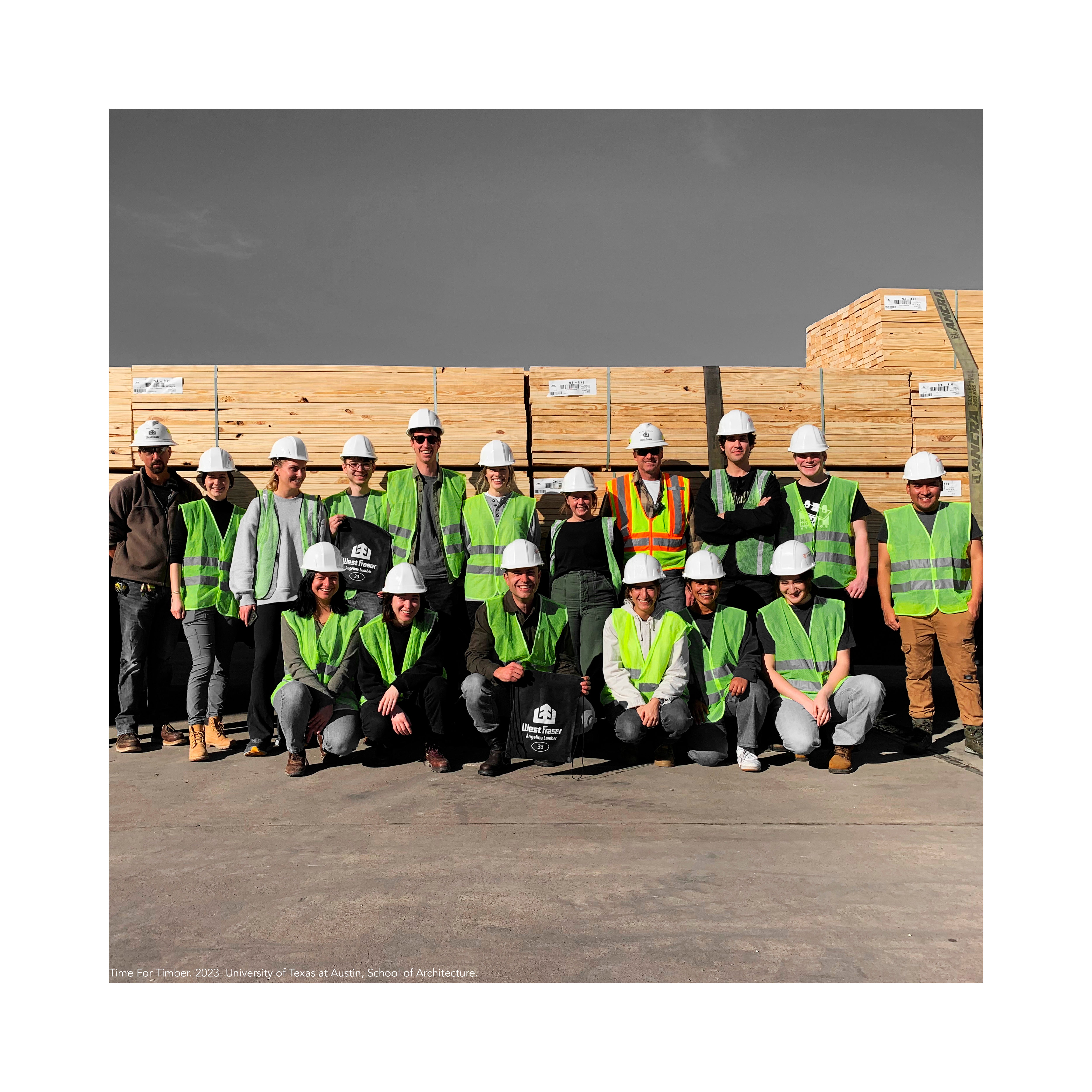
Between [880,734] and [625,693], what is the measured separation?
2411 mm

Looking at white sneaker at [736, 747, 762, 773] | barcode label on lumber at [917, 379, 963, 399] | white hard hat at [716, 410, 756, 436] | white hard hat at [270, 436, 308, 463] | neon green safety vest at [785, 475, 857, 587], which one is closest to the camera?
white sneaker at [736, 747, 762, 773]

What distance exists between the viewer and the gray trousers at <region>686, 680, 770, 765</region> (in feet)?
19.2

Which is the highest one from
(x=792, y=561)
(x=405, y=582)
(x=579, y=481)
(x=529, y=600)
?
(x=579, y=481)

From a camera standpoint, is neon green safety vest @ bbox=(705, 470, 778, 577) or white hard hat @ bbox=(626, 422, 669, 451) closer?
neon green safety vest @ bbox=(705, 470, 778, 577)

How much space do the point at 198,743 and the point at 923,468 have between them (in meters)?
5.64

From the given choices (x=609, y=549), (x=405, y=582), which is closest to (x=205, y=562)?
(x=405, y=582)

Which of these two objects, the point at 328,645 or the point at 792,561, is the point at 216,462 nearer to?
the point at 328,645

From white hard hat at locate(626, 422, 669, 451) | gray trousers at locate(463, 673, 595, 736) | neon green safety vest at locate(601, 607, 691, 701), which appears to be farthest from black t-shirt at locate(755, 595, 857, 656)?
white hard hat at locate(626, 422, 669, 451)

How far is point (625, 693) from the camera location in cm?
582

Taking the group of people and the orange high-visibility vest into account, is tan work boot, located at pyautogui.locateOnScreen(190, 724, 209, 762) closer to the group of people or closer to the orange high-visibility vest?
the group of people

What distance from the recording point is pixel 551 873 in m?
3.91

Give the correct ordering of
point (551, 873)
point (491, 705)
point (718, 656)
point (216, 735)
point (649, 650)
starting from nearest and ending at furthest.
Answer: point (551, 873)
point (491, 705)
point (649, 650)
point (718, 656)
point (216, 735)

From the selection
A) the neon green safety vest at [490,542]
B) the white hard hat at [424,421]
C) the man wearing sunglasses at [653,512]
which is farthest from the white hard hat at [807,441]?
the white hard hat at [424,421]

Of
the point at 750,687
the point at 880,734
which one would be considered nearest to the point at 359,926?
the point at 750,687
